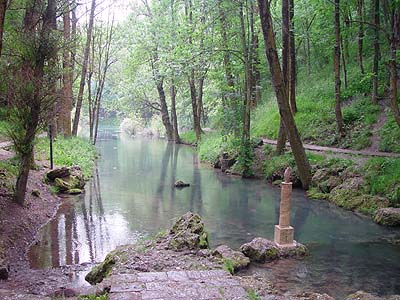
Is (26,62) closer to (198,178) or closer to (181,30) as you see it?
(198,178)

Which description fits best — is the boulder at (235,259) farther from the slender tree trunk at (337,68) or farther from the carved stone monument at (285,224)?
the slender tree trunk at (337,68)

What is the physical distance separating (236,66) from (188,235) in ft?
56.9

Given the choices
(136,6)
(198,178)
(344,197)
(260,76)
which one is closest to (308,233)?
(344,197)

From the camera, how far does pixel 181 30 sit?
78.7 ft

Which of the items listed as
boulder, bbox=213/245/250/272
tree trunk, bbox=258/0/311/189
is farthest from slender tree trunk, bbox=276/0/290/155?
boulder, bbox=213/245/250/272

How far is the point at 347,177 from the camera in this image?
48.6 ft

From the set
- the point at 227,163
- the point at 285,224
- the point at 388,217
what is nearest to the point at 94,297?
the point at 285,224

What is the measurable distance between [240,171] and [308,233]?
31.8 feet

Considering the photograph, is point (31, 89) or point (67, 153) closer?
point (31, 89)

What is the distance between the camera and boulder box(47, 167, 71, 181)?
14445 millimetres

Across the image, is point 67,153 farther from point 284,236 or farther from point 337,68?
point 284,236

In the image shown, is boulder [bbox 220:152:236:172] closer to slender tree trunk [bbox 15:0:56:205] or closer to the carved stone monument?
the carved stone monument

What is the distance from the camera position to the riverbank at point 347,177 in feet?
41.9

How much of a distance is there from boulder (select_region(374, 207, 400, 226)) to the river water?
28 centimetres
